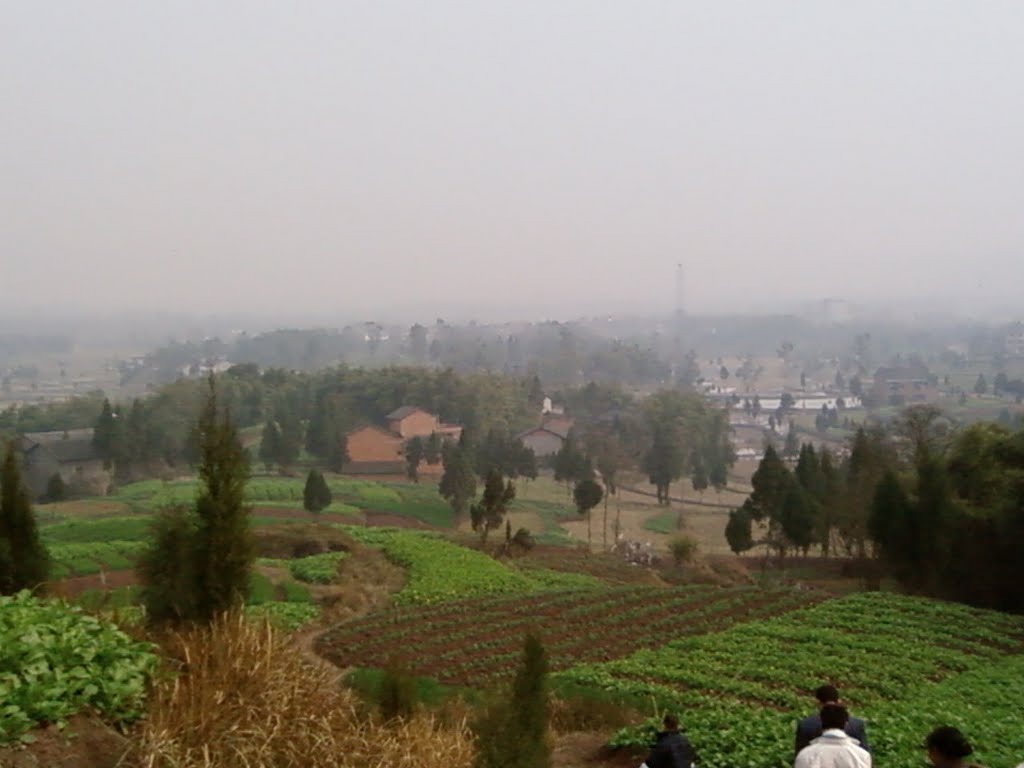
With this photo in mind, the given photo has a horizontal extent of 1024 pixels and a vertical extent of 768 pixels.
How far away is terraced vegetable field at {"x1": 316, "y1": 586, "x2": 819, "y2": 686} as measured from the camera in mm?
18781

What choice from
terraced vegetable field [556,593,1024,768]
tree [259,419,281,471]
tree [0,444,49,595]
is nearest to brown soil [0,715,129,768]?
terraced vegetable field [556,593,1024,768]

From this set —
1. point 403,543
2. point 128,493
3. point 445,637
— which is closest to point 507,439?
point 128,493

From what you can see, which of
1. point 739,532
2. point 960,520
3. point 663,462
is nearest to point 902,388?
point 663,462

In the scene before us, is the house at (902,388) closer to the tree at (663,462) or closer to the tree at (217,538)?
the tree at (663,462)

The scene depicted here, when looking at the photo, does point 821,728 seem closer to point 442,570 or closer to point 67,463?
point 442,570

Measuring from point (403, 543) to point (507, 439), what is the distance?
134ft

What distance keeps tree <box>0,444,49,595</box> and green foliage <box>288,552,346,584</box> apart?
1508 centimetres

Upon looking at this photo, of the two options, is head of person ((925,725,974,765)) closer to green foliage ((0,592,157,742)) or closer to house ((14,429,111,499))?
green foliage ((0,592,157,742))

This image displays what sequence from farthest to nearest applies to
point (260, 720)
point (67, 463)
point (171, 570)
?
point (67, 463) → point (171, 570) → point (260, 720)

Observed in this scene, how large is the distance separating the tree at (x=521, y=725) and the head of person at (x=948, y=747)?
355 cm

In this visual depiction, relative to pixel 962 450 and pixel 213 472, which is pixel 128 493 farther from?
pixel 213 472

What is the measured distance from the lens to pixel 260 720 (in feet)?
21.6

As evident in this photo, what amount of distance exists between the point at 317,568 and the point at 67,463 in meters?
40.5

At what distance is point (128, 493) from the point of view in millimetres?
55188
